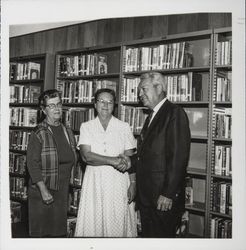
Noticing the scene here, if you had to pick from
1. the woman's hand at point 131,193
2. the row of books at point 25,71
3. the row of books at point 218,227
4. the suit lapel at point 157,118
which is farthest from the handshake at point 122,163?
the row of books at point 25,71

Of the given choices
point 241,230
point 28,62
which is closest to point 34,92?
point 28,62

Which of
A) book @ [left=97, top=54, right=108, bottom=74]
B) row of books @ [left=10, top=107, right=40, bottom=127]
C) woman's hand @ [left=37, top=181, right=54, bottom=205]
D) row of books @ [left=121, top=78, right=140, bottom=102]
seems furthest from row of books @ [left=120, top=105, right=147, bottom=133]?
row of books @ [left=10, top=107, right=40, bottom=127]

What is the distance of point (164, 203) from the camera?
224 centimetres

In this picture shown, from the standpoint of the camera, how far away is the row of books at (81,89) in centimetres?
352

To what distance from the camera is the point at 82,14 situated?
7.22 ft

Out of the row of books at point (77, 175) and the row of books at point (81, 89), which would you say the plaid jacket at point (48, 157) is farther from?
the row of books at point (81, 89)

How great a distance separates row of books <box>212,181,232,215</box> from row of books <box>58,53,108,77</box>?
5.76 ft

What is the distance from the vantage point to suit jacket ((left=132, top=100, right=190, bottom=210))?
2.20 meters

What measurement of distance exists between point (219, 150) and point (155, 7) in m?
1.26

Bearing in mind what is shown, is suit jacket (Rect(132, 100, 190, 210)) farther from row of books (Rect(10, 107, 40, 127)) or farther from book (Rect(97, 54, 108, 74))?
row of books (Rect(10, 107, 40, 127))

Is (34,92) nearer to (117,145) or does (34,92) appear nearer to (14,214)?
(14,214)

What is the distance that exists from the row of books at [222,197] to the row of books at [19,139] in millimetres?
2294

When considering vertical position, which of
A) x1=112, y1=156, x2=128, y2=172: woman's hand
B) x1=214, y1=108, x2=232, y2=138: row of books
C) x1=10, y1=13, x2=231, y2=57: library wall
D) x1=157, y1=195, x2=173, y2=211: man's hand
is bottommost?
x1=157, y1=195, x2=173, y2=211: man's hand

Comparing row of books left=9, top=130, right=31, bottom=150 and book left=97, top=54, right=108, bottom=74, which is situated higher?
book left=97, top=54, right=108, bottom=74
